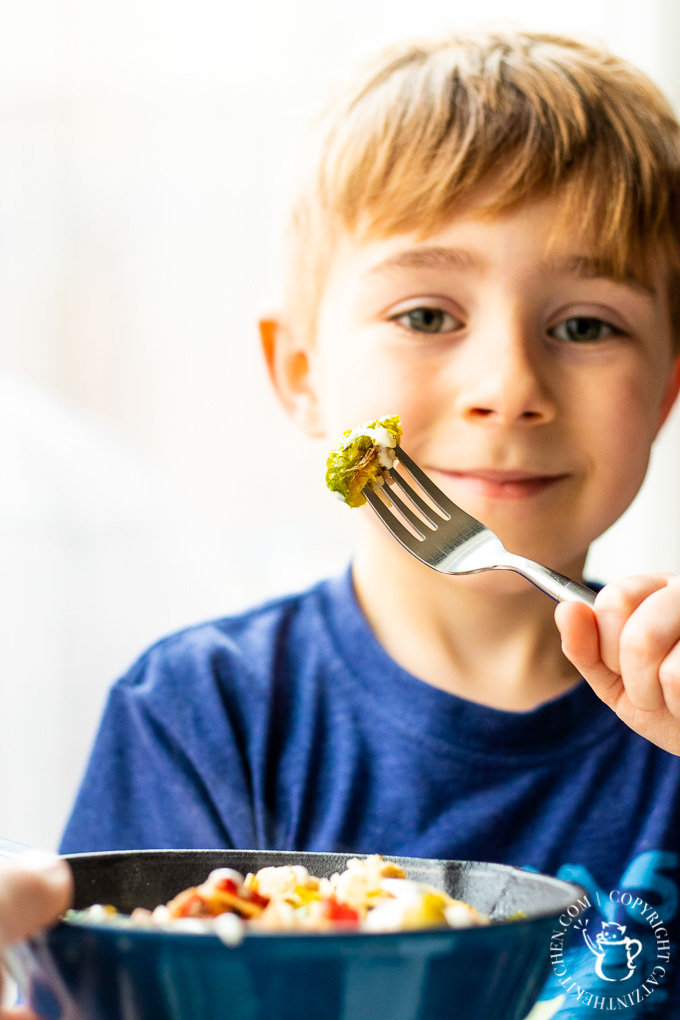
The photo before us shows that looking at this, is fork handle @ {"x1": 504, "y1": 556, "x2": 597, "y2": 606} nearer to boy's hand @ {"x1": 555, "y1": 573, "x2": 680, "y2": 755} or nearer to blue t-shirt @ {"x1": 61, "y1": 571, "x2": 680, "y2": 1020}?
boy's hand @ {"x1": 555, "y1": 573, "x2": 680, "y2": 755}

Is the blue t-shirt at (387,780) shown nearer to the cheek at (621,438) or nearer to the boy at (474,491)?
the boy at (474,491)

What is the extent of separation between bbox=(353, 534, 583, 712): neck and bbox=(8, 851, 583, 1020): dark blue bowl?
726 mm

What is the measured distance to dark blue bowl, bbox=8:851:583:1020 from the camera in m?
0.43

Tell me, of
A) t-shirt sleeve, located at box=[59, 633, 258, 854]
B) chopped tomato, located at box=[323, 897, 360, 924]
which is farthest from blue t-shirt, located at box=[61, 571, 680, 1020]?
chopped tomato, located at box=[323, 897, 360, 924]

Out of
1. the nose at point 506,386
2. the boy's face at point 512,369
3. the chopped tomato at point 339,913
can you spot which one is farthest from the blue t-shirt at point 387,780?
the chopped tomato at point 339,913

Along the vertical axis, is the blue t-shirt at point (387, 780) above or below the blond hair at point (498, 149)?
below

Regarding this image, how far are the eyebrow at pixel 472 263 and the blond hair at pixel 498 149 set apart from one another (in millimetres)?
10

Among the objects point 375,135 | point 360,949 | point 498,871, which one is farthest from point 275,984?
point 375,135

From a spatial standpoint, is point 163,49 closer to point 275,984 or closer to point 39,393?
point 39,393

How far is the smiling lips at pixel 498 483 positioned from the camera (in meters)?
1.07

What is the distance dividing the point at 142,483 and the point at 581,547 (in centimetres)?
80

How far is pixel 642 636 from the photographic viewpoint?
0.69 meters

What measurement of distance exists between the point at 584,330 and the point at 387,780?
1.72ft

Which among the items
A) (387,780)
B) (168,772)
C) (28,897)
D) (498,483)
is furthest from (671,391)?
(28,897)
